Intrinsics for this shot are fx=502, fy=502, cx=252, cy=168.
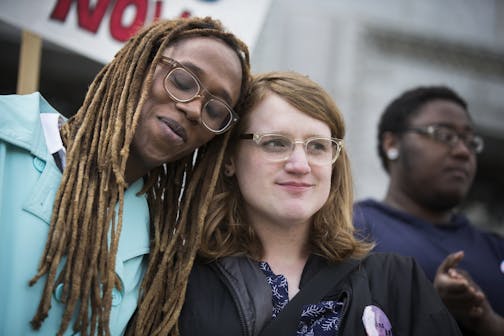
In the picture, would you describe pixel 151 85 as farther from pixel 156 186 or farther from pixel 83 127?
pixel 156 186

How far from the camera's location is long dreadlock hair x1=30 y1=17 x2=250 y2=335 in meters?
1.57

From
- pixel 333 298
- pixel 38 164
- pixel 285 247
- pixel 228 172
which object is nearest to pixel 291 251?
pixel 285 247

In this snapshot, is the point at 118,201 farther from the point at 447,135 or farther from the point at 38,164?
the point at 447,135

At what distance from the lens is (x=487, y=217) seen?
6.03 metres

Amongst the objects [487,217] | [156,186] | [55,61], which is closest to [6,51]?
[55,61]

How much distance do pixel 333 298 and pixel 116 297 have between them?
77 cm

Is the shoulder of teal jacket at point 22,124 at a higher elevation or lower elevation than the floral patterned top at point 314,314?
higher

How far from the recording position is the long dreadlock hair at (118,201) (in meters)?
1.57

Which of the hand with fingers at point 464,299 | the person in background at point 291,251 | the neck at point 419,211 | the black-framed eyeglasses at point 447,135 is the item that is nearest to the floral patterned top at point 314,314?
the person in background at point 291,251

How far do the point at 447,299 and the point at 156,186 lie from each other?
134cm

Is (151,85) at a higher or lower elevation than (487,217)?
higher

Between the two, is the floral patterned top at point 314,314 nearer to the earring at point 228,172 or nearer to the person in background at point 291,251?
the person in background at point 291,251

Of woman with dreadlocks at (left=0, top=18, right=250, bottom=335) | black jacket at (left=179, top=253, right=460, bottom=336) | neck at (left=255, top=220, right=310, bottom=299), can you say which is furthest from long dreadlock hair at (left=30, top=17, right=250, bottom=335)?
neck at (left=255, top=220, right=310, bottom=299)

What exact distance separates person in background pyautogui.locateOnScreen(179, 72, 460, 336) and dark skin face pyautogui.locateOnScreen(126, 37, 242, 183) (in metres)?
0.27
